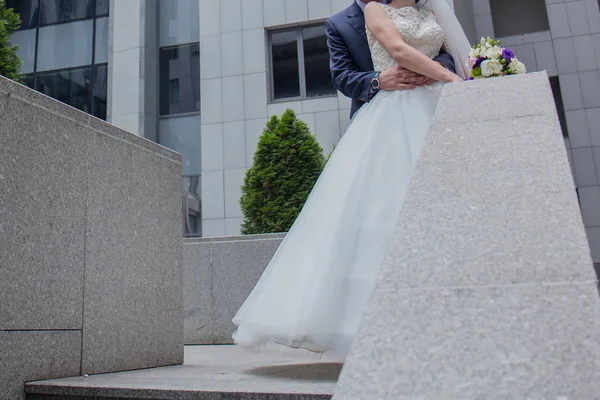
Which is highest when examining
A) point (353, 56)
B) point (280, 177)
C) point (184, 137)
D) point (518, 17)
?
point (518, 17)

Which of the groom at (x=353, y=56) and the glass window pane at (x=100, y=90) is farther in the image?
the glass window pane at (x=100, y=90)

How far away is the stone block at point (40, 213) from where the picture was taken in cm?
299

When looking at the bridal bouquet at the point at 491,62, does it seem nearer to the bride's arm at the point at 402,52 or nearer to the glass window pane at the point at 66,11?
the bride's arm at the point at 402,52

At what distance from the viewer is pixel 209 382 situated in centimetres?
297

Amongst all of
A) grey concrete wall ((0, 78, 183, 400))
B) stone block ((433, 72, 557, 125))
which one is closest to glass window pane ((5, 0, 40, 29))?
grey concrete wall ((0, 78, 183, 400))

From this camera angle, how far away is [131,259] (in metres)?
3.97

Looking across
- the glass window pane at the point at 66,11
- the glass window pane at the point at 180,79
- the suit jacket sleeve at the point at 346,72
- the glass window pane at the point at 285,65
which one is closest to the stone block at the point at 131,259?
the suit jacket sleeve at the point at 346,72

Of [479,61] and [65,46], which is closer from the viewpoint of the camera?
[479,61]

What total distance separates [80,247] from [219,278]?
154 inches

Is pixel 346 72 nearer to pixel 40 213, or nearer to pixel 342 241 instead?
pixel 342 241

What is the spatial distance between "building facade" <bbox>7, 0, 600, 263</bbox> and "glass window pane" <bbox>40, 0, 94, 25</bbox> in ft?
0.13

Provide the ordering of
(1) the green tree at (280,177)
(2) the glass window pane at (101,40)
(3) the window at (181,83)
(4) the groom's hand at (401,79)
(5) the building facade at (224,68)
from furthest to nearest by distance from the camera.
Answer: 1. (2) the glass window pane at (101,40)
2. (3) the window at (181,83)
3. (5) the building facade at (224,68)
4. (1) the green tree at (280,177)
5. (4) the groom's hand at (401,79)

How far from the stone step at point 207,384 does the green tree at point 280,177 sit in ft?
21.4

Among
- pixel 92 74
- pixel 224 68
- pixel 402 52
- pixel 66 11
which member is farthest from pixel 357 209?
pixel 66 11
